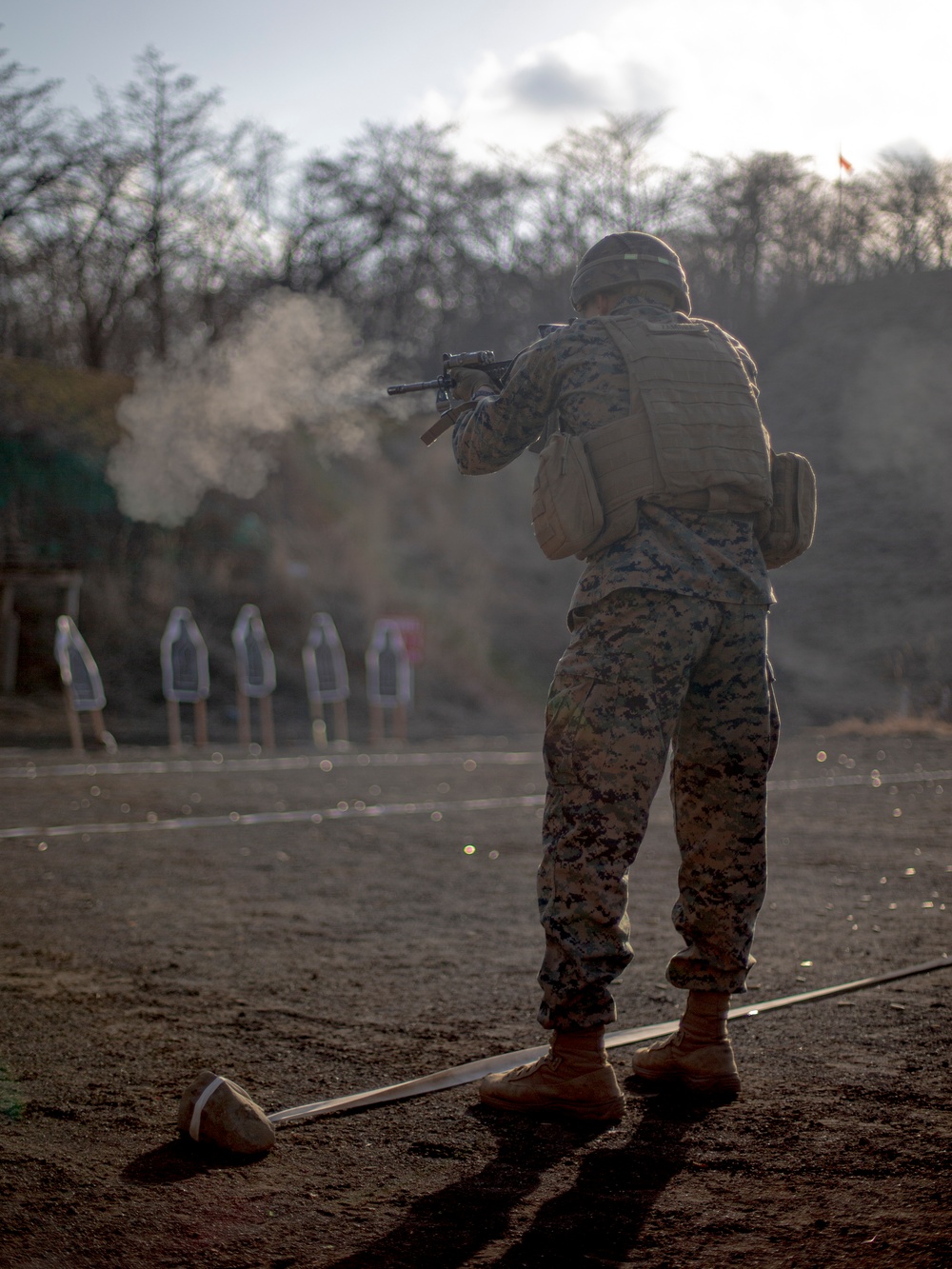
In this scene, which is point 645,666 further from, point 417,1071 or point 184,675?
point 184,675

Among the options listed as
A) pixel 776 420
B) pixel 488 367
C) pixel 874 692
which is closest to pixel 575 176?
pixel 776 420

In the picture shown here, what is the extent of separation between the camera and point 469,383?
9.62ft

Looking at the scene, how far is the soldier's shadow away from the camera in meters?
1.69

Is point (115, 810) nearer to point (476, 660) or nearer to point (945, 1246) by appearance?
point (945, 1246)

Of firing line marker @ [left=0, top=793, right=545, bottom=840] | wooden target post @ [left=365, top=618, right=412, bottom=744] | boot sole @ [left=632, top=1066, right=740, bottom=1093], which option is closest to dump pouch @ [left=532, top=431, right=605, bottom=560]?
boot sole @ [left=632, top=1066, right=740, bottom=1093]

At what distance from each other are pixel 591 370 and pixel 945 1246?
176 cm

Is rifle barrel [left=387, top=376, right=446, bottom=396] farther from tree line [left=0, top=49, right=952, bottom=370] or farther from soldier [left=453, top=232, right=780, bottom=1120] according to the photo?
tree line [left=0, top=49, right=952, bottom=370]

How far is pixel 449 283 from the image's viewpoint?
28.6 m

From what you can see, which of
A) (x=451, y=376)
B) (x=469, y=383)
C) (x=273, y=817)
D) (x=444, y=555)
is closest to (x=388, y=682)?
(x=444, y=555)

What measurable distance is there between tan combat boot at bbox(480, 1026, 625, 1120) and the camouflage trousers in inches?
1.8

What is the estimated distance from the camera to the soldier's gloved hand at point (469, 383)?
2.93 m

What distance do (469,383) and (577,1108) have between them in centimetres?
173

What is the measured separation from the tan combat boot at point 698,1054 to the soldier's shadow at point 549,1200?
77 mm

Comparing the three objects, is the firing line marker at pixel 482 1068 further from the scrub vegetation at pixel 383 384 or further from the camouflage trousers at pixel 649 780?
the scrub vegetation at pixel 383 384
